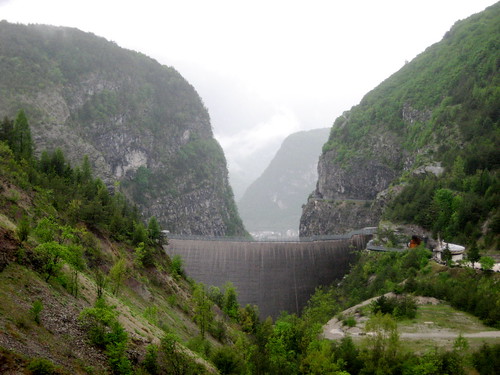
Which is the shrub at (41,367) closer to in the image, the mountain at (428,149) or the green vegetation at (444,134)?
the green vegetation at (444,134)

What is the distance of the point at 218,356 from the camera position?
21344 mm

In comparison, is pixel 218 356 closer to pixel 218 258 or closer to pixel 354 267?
pixel 218 258

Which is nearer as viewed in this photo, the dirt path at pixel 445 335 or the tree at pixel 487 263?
the dirt path at pixel 445 335

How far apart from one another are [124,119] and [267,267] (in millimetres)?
66118

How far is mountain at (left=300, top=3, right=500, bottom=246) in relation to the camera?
50.3 meters

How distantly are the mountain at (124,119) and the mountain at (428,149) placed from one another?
3302 cm

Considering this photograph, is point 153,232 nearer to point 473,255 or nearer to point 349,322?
point 349,322

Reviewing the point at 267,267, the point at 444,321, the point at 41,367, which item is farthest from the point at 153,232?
the point at 41,367

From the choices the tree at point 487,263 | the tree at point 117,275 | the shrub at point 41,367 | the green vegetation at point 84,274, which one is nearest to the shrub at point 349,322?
the green vegetation at point 84,274

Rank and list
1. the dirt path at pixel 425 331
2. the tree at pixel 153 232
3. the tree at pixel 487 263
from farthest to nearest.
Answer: the tree at pixel 153 232, the tree at pixel 487 263, the dirt path at pixel 425 331

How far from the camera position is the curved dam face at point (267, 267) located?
51.2 metres

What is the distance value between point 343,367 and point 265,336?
4880 millimetres

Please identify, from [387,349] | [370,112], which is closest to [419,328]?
[387,349]

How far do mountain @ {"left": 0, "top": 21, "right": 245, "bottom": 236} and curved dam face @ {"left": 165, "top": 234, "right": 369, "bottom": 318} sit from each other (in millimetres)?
38092
